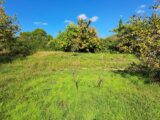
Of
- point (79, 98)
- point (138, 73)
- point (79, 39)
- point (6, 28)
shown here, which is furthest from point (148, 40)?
point (79, 39)

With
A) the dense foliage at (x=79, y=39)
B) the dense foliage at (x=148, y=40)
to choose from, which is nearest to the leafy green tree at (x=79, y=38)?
the dense foliage at (x=79, y=39)

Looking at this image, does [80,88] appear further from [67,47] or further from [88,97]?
[67,47]

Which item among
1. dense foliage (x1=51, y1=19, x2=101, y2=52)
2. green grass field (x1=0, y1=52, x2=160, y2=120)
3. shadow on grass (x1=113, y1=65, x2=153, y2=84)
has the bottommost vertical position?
green grass field (x1=0, y1=52, x2=160, y2=120)

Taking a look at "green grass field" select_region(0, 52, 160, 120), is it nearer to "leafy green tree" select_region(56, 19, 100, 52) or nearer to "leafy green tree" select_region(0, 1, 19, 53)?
"leafy green tree" select_region(0, 1, 19, 53)

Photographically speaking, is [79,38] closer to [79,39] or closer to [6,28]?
[79,39]

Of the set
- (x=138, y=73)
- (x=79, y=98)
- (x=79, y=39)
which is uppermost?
(x=79, y=39)

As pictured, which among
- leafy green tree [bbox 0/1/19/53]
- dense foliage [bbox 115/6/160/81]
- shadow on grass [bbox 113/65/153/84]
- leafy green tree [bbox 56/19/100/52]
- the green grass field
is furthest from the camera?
leafy green tree [bbox 56/19/100/52]

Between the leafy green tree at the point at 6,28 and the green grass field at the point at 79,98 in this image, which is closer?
the green grass field at the point at 79,98

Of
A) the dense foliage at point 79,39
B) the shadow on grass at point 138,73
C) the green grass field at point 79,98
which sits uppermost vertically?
the dense foliage at point 79,39

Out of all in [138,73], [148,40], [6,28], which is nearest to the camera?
[148,40]

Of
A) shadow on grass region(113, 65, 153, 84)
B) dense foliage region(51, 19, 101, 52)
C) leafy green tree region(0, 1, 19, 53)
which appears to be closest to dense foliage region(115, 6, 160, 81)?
shadow on grass region(113, 65, 153, 84)

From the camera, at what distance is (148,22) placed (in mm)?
12461

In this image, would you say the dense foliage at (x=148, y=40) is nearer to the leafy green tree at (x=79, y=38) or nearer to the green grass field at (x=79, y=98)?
the green grass field at (x=79, y=98)

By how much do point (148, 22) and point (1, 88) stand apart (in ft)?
25.1
